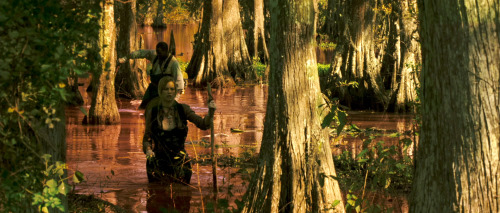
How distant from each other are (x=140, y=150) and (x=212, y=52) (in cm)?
1227

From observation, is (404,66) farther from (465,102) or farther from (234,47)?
(465,102)

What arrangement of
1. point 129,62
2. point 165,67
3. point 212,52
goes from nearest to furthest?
point 165,67
point 129,62
point 212,52

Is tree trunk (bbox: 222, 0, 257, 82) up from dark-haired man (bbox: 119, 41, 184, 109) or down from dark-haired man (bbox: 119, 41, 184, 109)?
up

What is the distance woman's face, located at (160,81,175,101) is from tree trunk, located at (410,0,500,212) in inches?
171

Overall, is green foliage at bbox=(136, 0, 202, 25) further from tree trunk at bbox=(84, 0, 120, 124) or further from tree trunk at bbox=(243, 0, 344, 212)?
tree trunk at bbox=(243, 0, 344, 212)

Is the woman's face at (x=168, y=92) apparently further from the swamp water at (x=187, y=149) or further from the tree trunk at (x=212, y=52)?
the tree trunk at (x=212, y=52)

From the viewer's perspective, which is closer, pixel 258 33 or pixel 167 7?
pixel 167 7

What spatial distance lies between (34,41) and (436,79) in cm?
251

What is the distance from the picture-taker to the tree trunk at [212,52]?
953 inches

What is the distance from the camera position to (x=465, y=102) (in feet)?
15.8

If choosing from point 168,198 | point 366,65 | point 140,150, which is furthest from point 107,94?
point 366,65

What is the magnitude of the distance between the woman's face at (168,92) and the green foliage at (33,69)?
454cm

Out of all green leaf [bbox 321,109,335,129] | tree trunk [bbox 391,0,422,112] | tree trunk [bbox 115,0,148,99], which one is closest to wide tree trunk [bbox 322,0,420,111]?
tree trunk [bbox 391,0,422,112]

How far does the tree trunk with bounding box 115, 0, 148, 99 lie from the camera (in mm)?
18750
